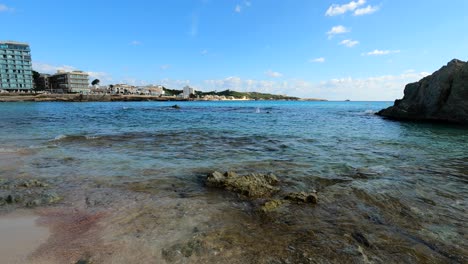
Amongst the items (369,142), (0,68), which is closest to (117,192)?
(369,142)

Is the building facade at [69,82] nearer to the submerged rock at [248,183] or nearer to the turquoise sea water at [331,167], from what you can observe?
the turquoise sea water at [331,167]

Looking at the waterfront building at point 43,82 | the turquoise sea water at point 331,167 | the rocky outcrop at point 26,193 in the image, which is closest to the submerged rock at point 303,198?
the turquoise sea water at point 331,167

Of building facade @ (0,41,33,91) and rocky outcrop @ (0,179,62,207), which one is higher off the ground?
→ building facade @ (0,41,33,91)

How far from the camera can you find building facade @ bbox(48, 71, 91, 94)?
180200 millimetres

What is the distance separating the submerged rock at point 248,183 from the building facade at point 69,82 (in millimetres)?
198846

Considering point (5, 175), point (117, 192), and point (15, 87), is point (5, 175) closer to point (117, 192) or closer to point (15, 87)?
point (117, 192)

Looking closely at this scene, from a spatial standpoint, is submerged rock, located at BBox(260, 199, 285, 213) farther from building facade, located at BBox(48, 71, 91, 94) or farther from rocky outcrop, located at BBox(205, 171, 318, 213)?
building facade, located at BBox(48, 71, 91, 94)

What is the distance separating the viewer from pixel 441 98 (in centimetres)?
3578

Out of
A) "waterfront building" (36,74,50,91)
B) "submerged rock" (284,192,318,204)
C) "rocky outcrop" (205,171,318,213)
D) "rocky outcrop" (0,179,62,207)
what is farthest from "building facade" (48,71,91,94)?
"submerged rock" (284,192,318,204)

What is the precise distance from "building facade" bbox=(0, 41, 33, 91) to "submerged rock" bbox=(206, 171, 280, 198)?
186 m

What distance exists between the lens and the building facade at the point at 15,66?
14700 centimetres

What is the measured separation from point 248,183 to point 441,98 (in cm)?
3851

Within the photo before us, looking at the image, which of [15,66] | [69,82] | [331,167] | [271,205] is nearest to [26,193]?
[271,205]

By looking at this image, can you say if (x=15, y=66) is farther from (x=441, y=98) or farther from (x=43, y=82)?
(x=441, y=98)
